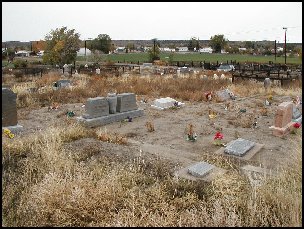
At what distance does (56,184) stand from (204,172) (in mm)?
2941

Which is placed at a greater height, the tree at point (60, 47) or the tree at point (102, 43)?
the tree at point (102, 43)

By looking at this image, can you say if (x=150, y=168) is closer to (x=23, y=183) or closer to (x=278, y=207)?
(x=23, y=183)

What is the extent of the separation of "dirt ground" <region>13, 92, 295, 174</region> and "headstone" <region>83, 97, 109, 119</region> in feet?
2.16

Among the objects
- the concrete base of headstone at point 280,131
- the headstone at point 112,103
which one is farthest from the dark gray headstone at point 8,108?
the concrete base of headstone at point 280,131

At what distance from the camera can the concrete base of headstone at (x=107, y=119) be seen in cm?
1255

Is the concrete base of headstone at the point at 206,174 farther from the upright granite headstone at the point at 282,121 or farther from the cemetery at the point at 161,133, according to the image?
the upright granite headstone at the point at 282,121

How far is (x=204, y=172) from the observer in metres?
6.71

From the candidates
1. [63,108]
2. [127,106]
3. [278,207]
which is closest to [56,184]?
[278,207]

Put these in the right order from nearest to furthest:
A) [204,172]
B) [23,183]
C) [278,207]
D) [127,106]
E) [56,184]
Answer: [278,207]
[56,184]
[23,183]
[204,172]
[127,106]

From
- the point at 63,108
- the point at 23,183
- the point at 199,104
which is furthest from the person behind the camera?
the point at 199,104

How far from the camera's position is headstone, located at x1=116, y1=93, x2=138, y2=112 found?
1393 cm

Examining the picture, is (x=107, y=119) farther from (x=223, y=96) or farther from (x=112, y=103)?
(x=223, y=96)

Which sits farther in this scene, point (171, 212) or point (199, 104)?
point (199, 104)

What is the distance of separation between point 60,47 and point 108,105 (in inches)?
1286
